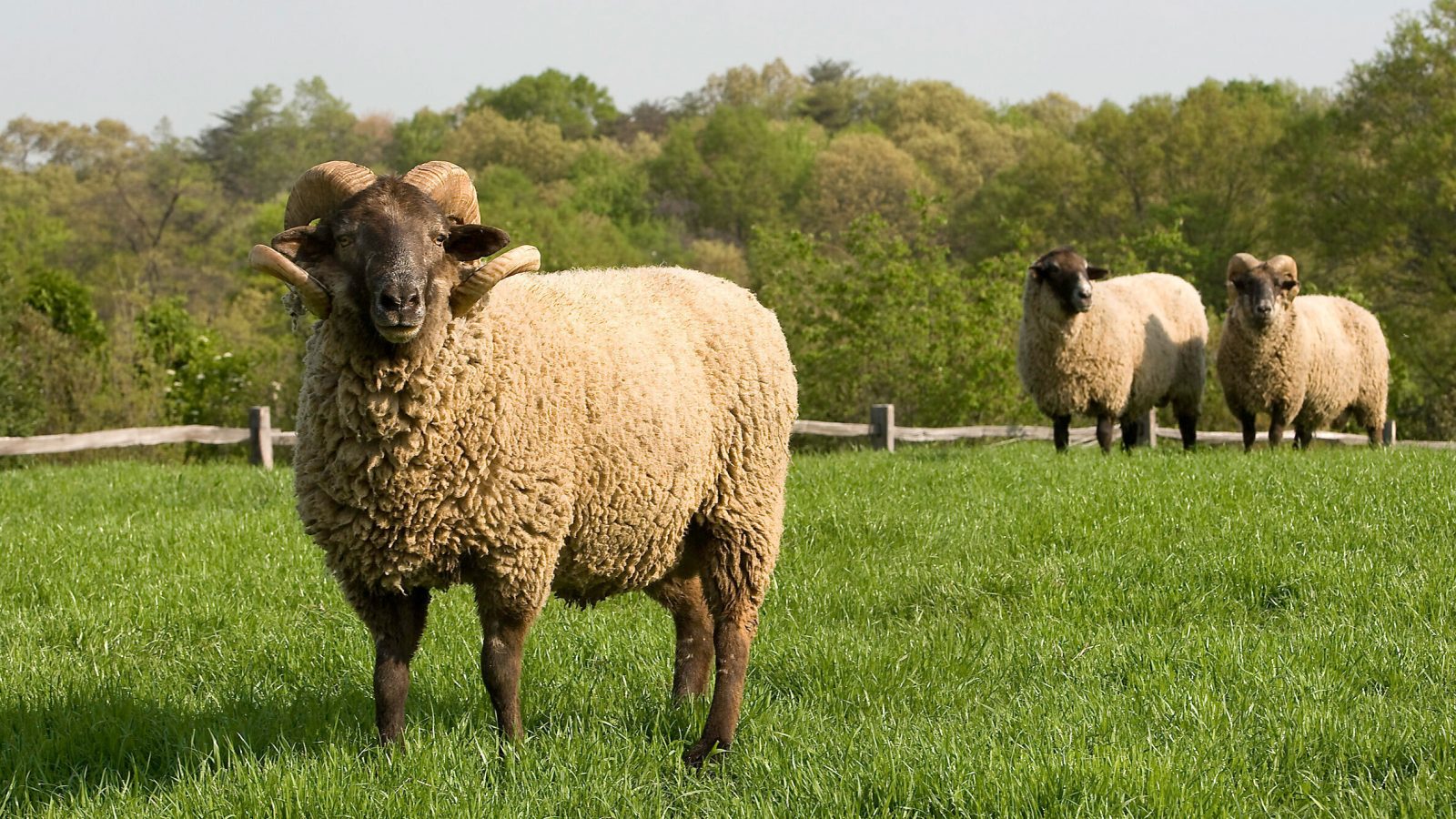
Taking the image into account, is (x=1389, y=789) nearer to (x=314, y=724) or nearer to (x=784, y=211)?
(x=314, y=724)

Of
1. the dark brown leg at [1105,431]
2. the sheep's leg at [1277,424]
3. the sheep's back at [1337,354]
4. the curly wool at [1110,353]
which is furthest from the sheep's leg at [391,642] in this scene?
the sheep's back at [1337,354]

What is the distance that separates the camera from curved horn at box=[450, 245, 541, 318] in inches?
177

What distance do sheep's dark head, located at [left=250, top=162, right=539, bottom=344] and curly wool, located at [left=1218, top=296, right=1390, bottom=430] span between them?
11277 mm

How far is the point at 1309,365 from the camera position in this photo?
14.6m

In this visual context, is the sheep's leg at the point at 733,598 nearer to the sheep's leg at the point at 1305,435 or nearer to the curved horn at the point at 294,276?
the curved horn at the point at 294,276

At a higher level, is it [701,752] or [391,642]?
[391,642]

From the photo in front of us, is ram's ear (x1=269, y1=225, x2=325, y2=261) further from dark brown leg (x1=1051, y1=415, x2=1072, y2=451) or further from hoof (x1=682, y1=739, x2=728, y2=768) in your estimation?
dark brown leg (x1=1051, y1=415, x2=1072, y2=451)

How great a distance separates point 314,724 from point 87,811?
3.20ft

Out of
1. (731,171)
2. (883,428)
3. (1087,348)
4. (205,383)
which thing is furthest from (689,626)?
(731,171)

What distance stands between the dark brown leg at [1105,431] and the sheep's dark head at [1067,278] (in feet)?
3.94

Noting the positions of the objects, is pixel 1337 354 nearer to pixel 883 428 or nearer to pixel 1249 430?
pixel 1249 430

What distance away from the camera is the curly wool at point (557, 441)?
14.5 ft

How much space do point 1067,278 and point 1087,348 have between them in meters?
0.79

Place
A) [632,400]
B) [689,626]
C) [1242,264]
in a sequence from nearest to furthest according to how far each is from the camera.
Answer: [632,400]
[689,626]
[1242,264]
